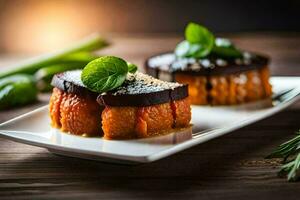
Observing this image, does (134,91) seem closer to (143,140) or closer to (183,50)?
(143,140)

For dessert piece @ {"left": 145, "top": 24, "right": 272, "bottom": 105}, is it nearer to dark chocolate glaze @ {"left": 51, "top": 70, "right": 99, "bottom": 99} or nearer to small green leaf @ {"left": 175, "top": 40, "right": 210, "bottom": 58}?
small green leaf @ {"left": 175, "top": 40, "right": 210, "bottom": 58}

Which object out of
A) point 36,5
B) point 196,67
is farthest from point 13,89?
point 36,5

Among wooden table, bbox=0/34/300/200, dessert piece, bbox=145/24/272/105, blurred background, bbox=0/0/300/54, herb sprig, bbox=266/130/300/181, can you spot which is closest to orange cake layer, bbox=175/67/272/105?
dessert piece, bbox=145/24/272/105

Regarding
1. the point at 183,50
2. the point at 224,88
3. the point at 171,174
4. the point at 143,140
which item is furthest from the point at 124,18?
the point at 171,174

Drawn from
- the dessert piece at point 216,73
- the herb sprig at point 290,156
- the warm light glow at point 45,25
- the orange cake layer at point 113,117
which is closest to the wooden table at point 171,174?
the herb sprig at point 290,156

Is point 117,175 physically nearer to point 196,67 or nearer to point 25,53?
point 196,67

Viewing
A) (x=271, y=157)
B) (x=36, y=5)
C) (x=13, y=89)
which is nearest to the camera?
(x=271, y=157)
